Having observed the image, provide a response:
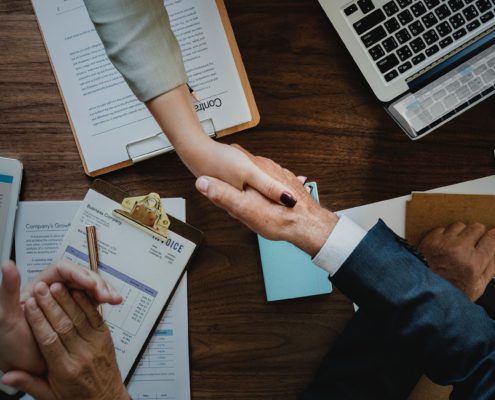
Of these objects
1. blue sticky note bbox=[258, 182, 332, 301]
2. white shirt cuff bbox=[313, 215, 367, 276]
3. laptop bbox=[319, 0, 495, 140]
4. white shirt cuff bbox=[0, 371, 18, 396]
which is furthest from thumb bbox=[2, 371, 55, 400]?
laptop bbox=[319, 0, 495, 140]

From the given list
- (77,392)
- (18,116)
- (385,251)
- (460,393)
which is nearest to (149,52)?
(18,116)

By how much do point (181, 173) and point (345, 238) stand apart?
36cm

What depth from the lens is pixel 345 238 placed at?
0.80 metres

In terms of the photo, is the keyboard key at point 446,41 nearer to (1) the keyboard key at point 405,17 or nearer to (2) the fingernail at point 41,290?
(1) the keyboard key at point 405,17

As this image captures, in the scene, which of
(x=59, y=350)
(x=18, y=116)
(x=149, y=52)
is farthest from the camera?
(x=18, y=116)

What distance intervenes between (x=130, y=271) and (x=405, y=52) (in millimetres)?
667

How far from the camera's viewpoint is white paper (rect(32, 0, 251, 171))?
3.17 ft

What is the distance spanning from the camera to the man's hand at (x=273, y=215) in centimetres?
79

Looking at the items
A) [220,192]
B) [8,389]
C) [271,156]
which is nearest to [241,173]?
[220,192]

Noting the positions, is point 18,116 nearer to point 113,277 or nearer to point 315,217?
point 113,277

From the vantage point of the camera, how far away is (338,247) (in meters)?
0.79

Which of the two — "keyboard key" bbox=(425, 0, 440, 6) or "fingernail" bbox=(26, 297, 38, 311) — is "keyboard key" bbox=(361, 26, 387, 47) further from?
"fingernail" bbox=(26, 297, 38, 311)

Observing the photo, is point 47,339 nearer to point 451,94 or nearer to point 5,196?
point 5,196

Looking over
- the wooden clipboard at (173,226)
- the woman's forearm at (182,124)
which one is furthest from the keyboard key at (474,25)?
the wooden clipboard at (173,226)
